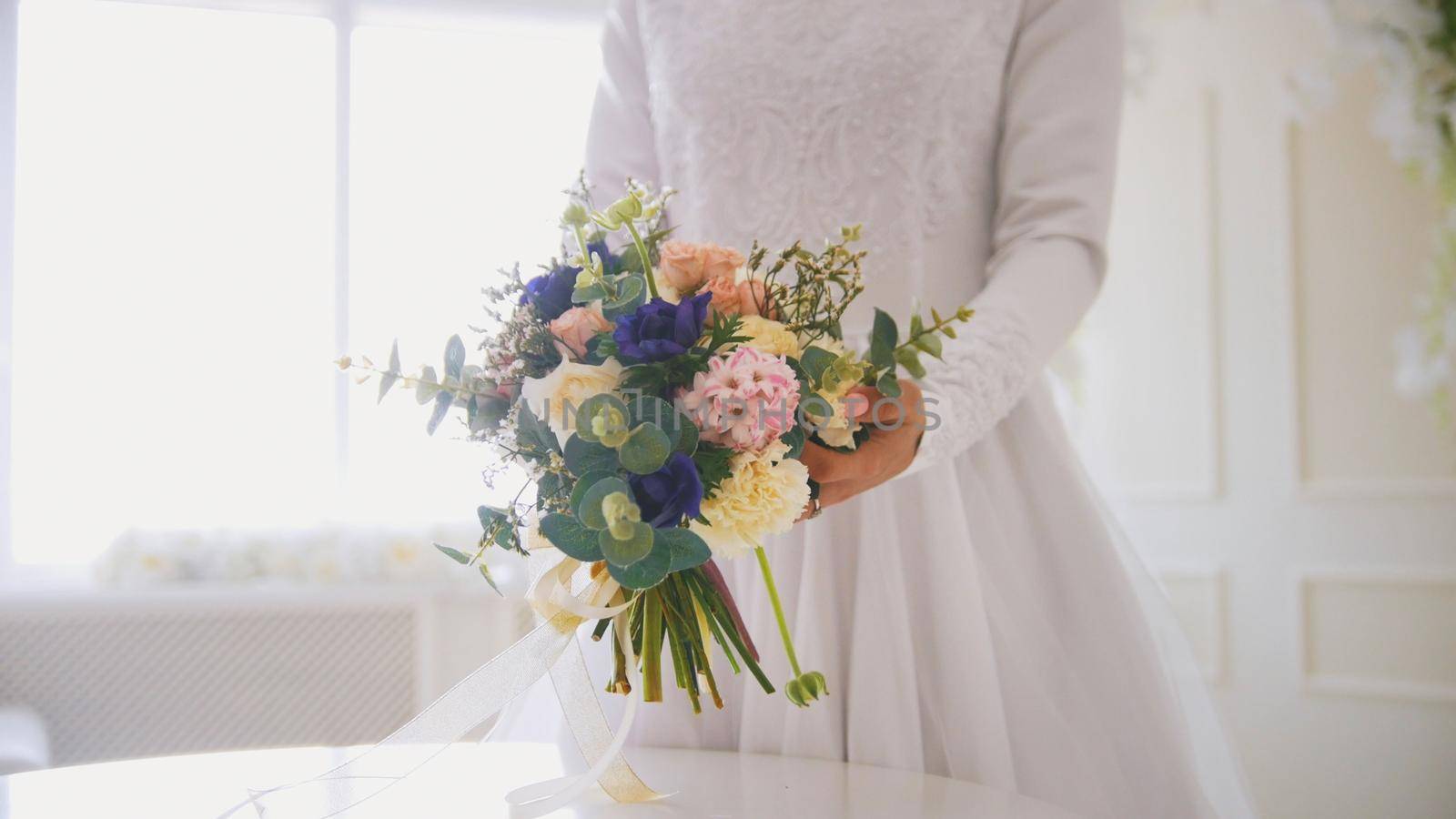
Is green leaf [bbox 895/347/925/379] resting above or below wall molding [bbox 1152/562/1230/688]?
above

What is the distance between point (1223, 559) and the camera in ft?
9.92

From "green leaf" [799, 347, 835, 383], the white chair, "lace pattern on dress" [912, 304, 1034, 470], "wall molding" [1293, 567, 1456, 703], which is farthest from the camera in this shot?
"wall molding" [1293, 567, 1456, 703]

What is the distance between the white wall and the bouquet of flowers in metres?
2.13

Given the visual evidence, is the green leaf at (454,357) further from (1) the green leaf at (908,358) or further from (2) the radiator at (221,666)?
(2) the radiator at (221,666)

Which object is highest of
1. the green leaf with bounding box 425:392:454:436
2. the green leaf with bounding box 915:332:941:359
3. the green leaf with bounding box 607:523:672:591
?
the green leaf with bounding box 915:332:941:359

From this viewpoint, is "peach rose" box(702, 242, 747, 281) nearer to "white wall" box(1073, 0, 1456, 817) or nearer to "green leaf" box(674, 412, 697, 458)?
"green leaf" box(674, 412, 697, 458)

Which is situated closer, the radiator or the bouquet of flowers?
the bouquet of flowers

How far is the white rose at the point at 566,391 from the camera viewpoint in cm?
68

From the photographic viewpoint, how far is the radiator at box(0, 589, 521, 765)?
8.84ft

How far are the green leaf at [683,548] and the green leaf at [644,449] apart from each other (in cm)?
4

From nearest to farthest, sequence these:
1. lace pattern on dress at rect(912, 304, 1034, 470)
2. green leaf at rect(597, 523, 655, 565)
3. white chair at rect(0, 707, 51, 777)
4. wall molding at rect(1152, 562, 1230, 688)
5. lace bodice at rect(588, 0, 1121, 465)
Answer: green leaf at rect(597, 523, 655, 565), lace pattern on dress at rect(912, 304, 1034, 470), lace bodice at rect(588, 0, 1121, 465), white chair at rect(0, 707, 51, 777), wall molding at rect(1152, 562, 1230, 688)

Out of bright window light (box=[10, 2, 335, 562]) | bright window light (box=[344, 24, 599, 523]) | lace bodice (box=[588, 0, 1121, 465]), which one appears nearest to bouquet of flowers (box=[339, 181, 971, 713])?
lace bodice (box=[588, 0, 1121, 465])

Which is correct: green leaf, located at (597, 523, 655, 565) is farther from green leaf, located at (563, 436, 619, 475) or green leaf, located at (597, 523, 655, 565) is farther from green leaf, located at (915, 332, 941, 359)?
green leaf, located at (915, 332, 941, 359)

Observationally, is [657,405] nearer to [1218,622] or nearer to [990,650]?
[990,650]
